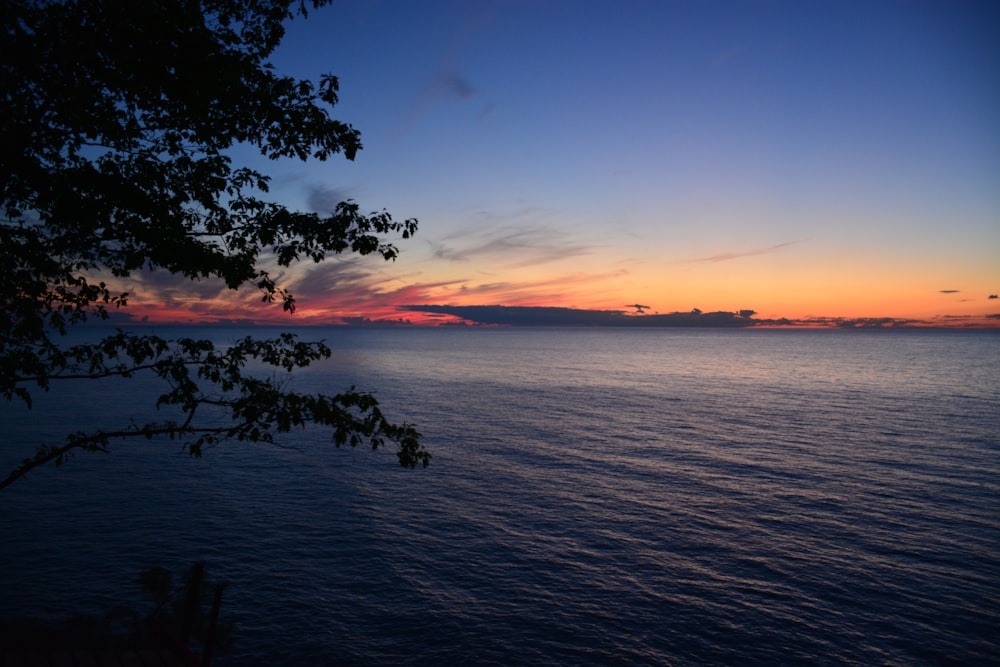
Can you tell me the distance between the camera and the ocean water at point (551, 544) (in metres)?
22.3

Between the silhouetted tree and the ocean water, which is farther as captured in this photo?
the ocean water

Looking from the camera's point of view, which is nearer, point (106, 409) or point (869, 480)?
point (869, 480)

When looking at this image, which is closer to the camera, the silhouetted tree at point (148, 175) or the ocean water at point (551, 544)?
the silhouetted tree at point (148, 175)

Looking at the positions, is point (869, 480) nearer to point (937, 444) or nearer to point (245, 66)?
point (937, 444)

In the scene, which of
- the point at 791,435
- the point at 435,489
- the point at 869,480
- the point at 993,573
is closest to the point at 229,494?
the point at 435,489

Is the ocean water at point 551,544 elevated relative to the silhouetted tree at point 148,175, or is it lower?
lower

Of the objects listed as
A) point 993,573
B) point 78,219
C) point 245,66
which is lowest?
point 993,573

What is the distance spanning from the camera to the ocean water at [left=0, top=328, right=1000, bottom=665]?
22.3 metres

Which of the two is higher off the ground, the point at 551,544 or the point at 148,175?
the point at 148,175

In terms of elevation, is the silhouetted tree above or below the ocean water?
above

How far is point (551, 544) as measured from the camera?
102ft

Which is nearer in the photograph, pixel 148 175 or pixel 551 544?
pixel 148 175

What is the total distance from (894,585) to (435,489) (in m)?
26.7

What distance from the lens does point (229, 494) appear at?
1537 inches
